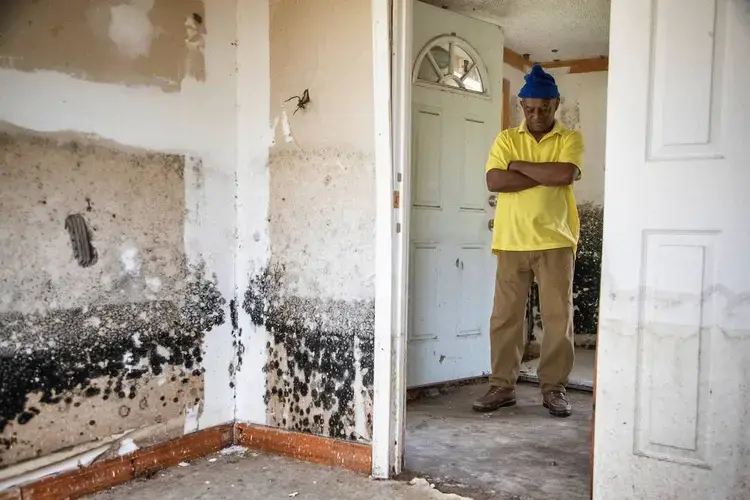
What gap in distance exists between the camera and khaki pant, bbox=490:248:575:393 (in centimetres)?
312

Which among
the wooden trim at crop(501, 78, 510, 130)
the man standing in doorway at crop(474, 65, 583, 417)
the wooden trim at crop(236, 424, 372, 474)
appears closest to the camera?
the wooden trim at crop(236, 424, 372, 474)

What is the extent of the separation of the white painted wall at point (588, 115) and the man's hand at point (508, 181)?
2133mm

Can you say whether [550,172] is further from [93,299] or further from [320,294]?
[93,299]

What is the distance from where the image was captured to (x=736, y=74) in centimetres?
177

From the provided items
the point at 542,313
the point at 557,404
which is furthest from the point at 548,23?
the point at 557,404

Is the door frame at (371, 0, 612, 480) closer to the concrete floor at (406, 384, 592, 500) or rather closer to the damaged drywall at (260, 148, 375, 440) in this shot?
the damaged drywall at (260, 148, 375, 440)

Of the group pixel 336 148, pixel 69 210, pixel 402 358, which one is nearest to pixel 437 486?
pixel 402 358

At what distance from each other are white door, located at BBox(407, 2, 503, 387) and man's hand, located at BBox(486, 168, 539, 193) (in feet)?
2.01

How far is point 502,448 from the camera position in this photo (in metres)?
2.77

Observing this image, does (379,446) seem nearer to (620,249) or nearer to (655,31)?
(620,249)

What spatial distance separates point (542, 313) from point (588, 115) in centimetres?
240

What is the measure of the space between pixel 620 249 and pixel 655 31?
2.15 ft

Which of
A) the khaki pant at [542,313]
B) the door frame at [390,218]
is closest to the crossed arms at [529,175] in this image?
the khaki pant at [542,313]

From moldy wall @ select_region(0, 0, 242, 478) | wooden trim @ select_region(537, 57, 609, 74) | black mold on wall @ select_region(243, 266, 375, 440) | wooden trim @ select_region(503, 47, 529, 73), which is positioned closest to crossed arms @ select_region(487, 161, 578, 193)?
black mold on wall @ select_region(243, 266, 375, 440)
